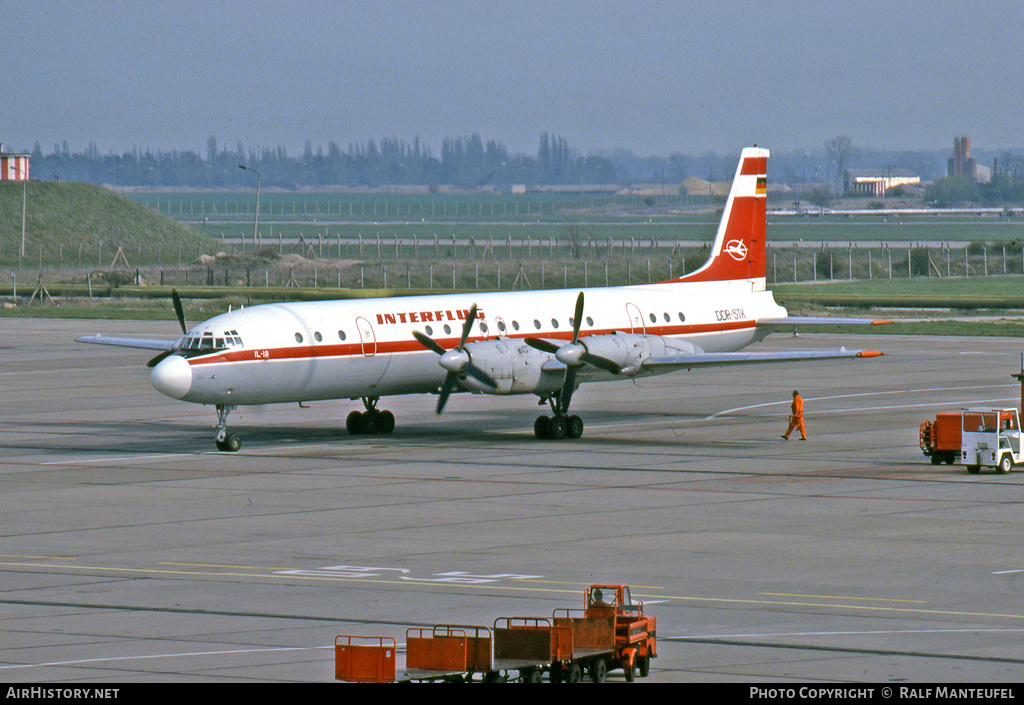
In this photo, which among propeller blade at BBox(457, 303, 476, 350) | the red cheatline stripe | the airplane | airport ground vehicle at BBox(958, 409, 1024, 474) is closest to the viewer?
airport ground vehicle at BBox(958, 409, 1024, 474)

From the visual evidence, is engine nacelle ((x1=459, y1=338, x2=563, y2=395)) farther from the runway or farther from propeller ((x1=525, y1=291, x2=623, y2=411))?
the runway

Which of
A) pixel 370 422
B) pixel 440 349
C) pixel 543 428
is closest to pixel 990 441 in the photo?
pixel 543 428

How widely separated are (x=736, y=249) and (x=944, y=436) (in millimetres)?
14657

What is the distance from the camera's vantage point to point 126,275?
11888cm

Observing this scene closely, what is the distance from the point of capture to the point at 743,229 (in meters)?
47.2

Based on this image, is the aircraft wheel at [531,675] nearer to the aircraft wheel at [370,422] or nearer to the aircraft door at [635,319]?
the aircraft wheel at [370,422]

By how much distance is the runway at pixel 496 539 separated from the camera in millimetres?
17203

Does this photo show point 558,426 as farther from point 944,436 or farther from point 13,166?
point 13,166

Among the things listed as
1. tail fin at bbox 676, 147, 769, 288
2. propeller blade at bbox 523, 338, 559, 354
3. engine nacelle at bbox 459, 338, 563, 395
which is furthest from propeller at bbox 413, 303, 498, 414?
tail fin at bbox 676, 147, 769, 288

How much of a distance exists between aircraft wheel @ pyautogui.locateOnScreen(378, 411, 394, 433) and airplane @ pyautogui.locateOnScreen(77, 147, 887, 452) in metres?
0.04

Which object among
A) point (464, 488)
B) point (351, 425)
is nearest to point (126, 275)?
point (351, 425)

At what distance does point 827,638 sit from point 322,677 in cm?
616

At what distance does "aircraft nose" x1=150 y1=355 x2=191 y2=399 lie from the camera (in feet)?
115
